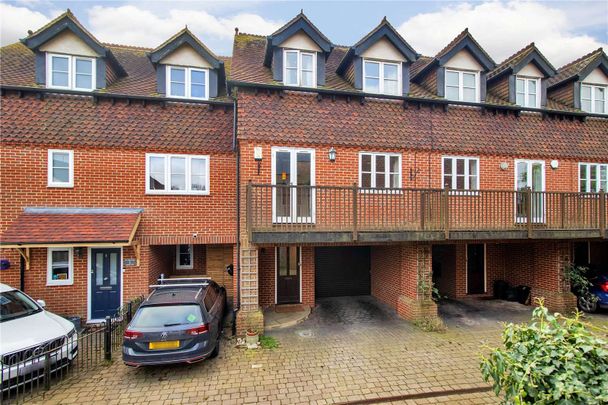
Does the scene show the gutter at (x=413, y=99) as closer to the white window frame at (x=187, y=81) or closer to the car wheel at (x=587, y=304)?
the white window frame at (x=187, y=81)

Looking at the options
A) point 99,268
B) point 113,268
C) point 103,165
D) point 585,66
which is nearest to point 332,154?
point 103,165

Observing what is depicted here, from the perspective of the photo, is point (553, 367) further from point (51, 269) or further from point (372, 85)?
point (51, 269)

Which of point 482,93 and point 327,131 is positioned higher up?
point 482,93

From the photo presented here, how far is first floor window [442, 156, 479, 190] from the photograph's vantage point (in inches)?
385

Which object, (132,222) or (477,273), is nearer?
(132,222)

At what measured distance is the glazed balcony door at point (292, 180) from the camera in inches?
326

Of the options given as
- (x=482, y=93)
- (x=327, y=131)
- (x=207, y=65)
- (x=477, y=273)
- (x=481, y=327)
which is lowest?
(x=481, y=327)

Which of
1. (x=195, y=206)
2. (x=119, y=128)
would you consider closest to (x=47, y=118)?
(x=119, y=128)

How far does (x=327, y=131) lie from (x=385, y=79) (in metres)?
2.79

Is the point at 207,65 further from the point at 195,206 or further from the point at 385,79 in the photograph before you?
the point at 385,79

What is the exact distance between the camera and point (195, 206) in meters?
9.23

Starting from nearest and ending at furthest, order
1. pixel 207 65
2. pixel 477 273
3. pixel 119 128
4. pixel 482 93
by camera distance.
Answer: pixel 119 128, pixel 207 65, pixel 482 93, pixel 477 273

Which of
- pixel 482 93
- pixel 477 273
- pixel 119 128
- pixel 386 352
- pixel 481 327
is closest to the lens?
pixel 386 352

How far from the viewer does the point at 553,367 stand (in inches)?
113
